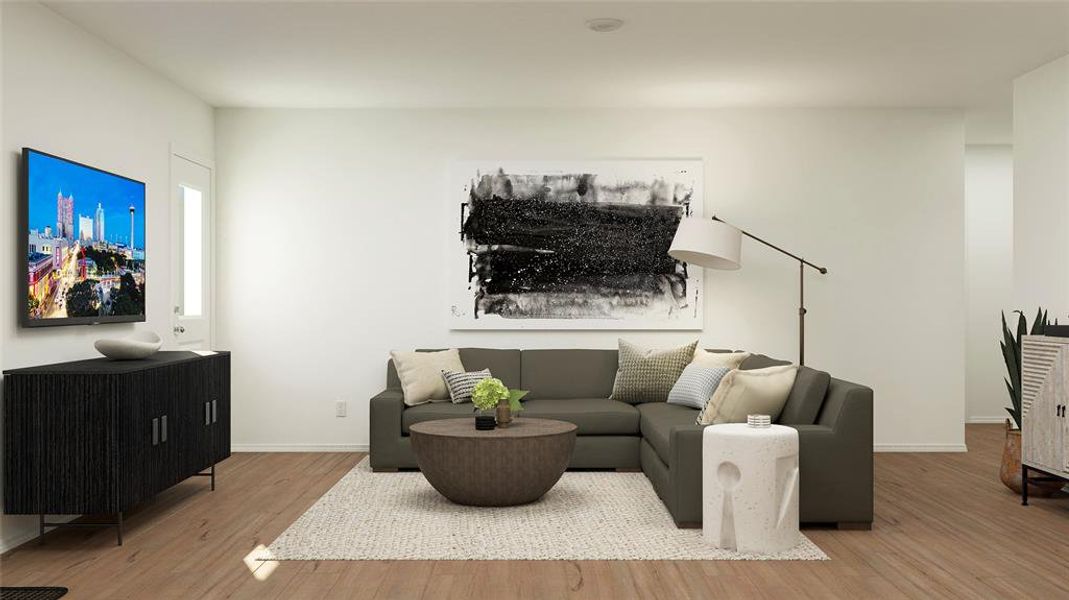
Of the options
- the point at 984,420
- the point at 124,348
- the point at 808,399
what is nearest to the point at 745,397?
the point at 808,399

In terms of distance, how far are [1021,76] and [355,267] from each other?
473 cm

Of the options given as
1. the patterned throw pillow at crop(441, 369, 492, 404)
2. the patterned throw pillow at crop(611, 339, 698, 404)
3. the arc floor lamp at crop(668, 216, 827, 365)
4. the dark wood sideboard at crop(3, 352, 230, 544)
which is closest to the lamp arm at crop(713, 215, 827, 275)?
the arc floor lamp at crop(668, 216, 827, 365)

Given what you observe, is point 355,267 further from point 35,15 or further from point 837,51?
point 837,51

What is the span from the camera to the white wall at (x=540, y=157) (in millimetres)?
7227

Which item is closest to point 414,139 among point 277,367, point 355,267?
point 355,267

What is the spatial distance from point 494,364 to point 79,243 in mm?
2944

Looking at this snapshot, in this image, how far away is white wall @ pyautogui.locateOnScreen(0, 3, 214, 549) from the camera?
14.6ft

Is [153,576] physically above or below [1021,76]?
below

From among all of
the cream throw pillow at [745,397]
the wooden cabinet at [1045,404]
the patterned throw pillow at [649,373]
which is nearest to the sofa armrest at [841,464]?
the cream throw pillow at [745,397]

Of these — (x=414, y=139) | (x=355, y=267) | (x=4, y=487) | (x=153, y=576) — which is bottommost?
(x=153, y=576)

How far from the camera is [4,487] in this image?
4.30 m

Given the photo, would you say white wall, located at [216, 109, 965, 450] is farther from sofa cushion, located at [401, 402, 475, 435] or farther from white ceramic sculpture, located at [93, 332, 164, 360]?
white ceramic sculpture, located at [93, 332, 164, 360]

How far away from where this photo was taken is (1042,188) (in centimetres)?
612

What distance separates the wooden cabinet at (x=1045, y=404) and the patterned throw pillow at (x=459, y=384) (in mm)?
3323
